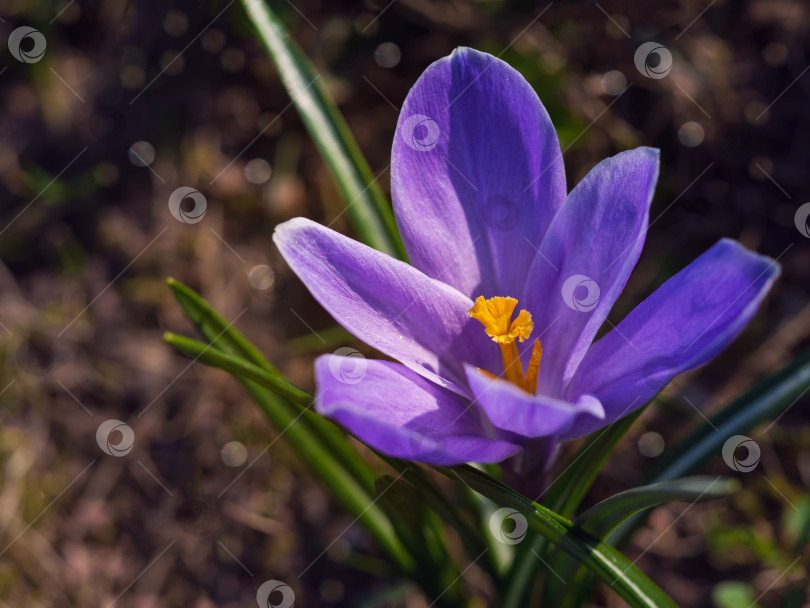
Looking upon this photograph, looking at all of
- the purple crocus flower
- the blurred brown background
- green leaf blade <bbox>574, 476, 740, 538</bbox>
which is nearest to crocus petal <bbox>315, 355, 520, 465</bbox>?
the purple crocus flower

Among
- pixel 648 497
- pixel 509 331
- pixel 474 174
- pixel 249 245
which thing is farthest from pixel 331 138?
pixel 648 497

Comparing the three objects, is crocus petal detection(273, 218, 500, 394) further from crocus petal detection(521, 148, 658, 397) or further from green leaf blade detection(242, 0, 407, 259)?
green leaf blade detection(242, 0, 407, 259)

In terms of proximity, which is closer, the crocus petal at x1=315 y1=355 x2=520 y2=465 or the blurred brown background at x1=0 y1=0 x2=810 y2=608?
the crocus petal at x1=315 y1=355 x2=520 y2=465

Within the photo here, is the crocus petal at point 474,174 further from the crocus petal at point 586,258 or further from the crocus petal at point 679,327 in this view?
the crocus petal at point 679,327

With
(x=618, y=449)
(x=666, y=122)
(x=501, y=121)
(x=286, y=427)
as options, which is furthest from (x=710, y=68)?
(x=286, y=427)

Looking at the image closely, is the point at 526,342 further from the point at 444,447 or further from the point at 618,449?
the point at 618,449

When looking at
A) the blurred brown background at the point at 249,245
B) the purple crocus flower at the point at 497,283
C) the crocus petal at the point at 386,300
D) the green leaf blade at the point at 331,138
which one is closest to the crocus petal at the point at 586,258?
the purple crocus flower at the point at 497,283

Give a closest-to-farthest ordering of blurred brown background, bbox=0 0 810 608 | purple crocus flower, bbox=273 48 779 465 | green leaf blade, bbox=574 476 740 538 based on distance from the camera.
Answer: green leaf blade, bbox=574 476 740 538
purple crocus flower, bbox=273 48 779 465
blurred brown background, bbox=0 0 810 608
